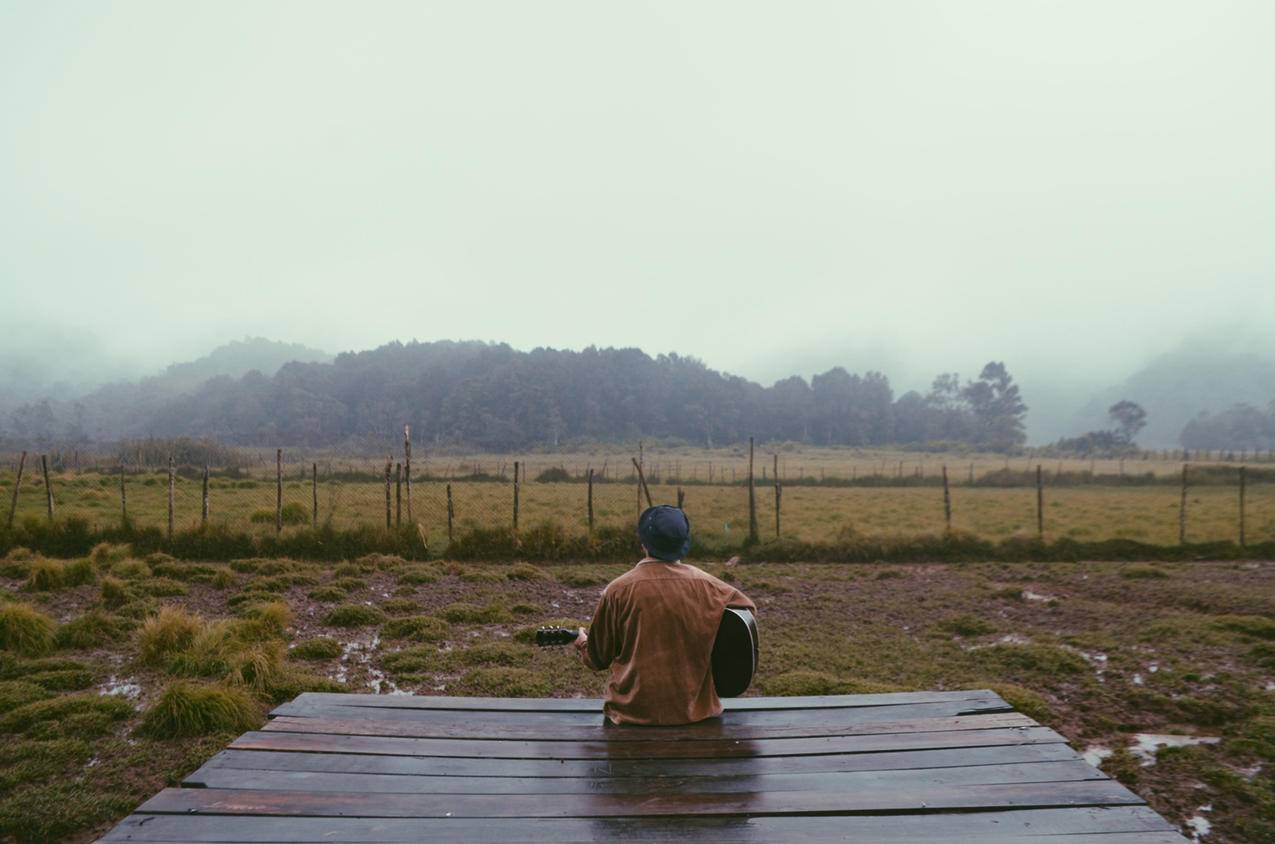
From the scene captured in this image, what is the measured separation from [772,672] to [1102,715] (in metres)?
3.27

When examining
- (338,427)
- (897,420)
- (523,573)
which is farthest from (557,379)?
(523,573)

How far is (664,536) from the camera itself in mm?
3367

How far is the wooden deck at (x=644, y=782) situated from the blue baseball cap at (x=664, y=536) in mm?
839

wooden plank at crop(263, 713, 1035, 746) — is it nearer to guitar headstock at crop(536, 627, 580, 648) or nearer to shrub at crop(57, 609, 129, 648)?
guitar headstock at crop(536, 627, 580, 648)

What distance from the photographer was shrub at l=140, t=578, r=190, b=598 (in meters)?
11.2

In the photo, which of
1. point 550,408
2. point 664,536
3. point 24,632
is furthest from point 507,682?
point 550,408

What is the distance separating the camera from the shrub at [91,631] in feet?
28.0

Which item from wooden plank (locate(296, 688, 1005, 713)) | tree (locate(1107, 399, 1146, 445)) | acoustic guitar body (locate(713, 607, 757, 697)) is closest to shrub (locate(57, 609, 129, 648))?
wooden plank (locate(296, 688, 1005, 713))

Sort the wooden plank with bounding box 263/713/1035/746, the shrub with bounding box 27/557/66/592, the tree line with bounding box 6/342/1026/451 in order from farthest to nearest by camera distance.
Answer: the tree line with bounding box 6/342/1026/451
the shrub with bounding box 27/557/66/592
the wooden plank with bounding box 263/713/1035/746

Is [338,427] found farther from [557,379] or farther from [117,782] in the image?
[117,782]

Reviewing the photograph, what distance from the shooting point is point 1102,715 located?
6.76 meters

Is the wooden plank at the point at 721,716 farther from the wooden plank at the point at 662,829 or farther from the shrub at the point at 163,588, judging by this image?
the shrub at the point at 163,588

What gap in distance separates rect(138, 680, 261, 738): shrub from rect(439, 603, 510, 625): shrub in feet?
12.8

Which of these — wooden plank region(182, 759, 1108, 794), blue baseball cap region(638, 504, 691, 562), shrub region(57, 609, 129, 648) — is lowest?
shrub region(57, 609, 129, 648)
